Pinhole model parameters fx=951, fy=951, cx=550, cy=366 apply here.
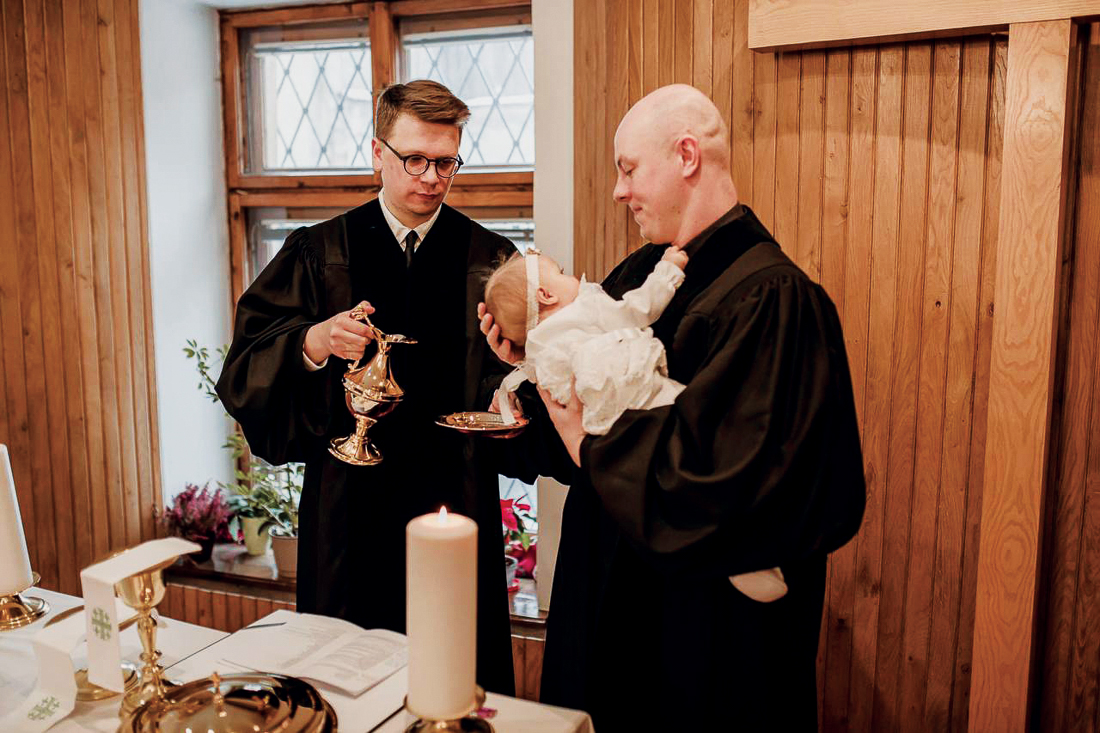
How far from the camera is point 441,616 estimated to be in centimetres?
108

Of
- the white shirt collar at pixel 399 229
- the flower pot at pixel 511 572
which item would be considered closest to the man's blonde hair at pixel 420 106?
the white shirt collar at pixel 399 229

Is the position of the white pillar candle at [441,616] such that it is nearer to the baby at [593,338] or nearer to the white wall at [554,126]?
the baby at [593,338]

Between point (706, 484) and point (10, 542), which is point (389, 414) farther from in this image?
point (706, 484)

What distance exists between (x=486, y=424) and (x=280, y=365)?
59 centimetres

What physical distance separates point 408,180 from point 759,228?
0.88 metres

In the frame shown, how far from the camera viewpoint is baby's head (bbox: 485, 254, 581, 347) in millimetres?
1792

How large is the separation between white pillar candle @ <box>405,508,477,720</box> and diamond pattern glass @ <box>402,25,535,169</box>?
254 centimetres

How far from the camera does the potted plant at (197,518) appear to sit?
3.63 meters

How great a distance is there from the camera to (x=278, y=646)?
1.63 meters

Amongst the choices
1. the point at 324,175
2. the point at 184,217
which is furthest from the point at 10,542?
the point at 324,175

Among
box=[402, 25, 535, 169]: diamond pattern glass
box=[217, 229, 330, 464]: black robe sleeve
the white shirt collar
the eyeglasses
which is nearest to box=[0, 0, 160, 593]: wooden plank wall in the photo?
box=[402, 25, 535, 169]: diamond pattern glass

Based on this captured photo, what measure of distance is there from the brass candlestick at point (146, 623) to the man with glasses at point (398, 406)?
980 millimetres

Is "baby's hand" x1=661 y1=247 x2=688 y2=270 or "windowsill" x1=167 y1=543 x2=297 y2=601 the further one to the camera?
"windowsill" x1=167 y1=543 x2=297 y2=601

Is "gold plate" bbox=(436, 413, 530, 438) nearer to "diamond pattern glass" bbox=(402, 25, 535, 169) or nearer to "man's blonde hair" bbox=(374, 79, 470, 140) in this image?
"man's blonde hair" bbox=(374, 79, 470, 140)
